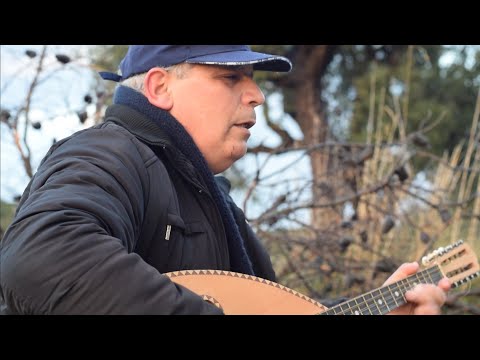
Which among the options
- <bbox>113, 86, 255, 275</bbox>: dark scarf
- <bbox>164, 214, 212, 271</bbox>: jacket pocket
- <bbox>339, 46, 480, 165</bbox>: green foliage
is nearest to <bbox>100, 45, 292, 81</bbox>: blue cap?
<bbox>113, 86, 255, 275</bbox>: dark scarf

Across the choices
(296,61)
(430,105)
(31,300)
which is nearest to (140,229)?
(31,300)

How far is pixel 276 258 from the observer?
4836mm

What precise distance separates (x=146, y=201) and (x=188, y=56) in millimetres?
616

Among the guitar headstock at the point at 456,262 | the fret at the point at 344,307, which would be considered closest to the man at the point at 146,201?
the guitar headstock at the point at 456,262

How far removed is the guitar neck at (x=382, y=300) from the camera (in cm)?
206

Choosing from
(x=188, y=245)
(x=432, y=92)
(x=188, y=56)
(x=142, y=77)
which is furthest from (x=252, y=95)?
(x=432, y=92)

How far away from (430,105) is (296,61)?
2.57 m

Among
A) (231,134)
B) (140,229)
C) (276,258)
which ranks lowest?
(276,258)

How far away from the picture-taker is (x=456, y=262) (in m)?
2.57

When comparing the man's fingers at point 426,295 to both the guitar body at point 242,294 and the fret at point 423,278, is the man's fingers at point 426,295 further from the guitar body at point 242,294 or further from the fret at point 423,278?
the guitar body at point 242,294

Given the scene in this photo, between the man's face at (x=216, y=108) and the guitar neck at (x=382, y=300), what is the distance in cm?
72

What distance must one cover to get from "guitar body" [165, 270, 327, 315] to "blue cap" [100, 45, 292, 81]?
0.78 metres
